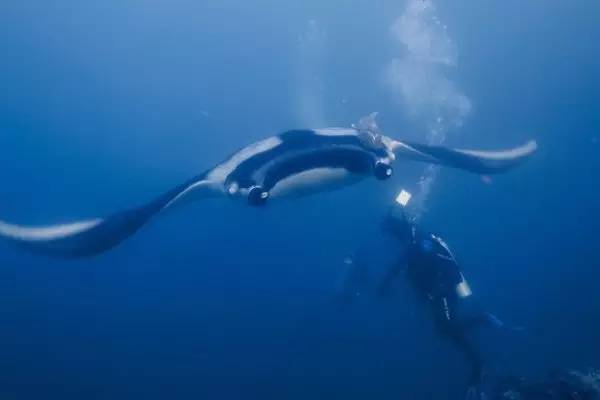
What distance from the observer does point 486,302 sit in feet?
62.7

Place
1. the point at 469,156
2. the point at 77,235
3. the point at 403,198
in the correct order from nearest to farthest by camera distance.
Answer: the point at 77,235 → the point at 469,156 → the point at 403,198

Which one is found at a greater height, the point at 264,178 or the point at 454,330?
the point at 454,330

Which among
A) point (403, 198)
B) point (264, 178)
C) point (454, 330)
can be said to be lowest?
point (264, 178)

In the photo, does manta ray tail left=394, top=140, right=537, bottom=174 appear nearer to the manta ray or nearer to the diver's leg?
the manta ray

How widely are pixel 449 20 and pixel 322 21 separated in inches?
318

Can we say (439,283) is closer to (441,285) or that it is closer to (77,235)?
(441,285)

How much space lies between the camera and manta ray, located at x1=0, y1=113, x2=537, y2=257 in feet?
12.3

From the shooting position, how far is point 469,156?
5602 mm

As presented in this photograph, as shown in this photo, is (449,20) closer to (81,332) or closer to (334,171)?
(81,332)

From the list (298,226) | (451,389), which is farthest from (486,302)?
(298,226)

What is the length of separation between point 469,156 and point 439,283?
6.90 feet

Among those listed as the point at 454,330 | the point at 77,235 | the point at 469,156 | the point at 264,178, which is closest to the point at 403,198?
the point at 469,156

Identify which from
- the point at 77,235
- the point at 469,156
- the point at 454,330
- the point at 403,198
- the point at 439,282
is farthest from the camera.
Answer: the point at 454,330

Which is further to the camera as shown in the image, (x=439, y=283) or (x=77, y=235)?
(x=439, y=283)
